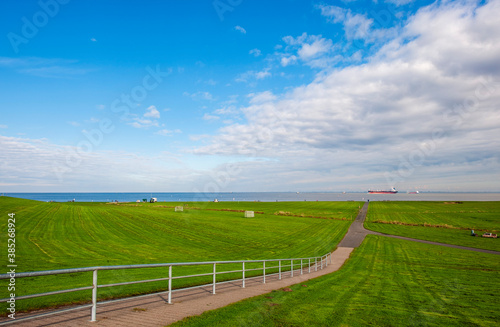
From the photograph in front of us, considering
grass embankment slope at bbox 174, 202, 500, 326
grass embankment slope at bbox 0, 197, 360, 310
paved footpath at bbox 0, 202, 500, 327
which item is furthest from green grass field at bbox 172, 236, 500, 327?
grass embankment slope at bbox 0, 197, 360, 310

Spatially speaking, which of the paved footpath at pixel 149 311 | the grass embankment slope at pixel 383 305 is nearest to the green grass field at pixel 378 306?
the grass embankment slope at pixel 383 305

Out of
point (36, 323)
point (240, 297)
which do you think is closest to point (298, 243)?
point (240, 297)

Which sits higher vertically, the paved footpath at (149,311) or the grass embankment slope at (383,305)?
the paved footpath at (149,311)

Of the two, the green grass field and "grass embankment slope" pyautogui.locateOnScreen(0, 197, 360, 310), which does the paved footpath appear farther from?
"grass embankment slope" pyautogui.locateOnScreen(0, 197, 360, 310)

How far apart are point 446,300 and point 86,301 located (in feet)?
46.9

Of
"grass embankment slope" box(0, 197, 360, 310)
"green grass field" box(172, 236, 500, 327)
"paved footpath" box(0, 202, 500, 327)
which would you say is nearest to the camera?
"paved footpath" box(0, 202, 500, 327)

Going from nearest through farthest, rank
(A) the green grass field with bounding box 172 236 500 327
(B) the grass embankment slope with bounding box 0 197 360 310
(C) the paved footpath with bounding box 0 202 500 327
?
(C) the paved footpath with bounding box 0 202 500 327
(A) the green grass field with bounding box 172 236 500 327
(B) the grass embankment slope with bounding box 0 197 360 310

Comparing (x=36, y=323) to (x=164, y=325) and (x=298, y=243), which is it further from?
(x=298, y=243)

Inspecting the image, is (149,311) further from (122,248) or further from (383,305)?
(122,248)

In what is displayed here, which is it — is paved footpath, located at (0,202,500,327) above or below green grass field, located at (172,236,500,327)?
above

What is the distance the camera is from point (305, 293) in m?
11.5

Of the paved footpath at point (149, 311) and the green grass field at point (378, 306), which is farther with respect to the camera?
the green grass field at point (378, 306)

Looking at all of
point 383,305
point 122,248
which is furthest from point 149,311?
point 122,248

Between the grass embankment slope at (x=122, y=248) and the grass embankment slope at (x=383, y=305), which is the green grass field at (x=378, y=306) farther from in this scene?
the grass embankment slope at (x=122, y=248)
